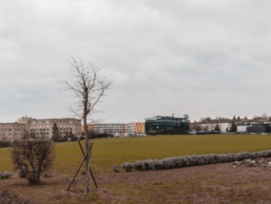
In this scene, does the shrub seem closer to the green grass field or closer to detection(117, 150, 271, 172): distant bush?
the green grass field

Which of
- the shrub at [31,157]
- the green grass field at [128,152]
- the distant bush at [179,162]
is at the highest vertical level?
the shrub at [31,157]

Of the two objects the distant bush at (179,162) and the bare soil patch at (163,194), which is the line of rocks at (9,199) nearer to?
the bare soil patch at (163,194)

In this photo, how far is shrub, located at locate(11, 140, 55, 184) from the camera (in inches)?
708

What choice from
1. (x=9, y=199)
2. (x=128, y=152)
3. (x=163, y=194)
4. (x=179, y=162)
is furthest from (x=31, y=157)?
(x=128, y=152)

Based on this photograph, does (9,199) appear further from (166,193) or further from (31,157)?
(166,193)

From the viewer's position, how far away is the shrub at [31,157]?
1798cm

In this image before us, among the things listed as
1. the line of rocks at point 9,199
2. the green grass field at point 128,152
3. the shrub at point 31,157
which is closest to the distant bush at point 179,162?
the green grass field at point 128,152

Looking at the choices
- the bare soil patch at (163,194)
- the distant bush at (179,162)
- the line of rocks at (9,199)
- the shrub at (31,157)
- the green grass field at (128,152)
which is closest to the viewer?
the bare soil patch at (163,194)

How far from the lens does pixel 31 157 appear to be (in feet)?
59.6

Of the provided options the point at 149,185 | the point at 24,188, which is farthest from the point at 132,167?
the point at 24,188

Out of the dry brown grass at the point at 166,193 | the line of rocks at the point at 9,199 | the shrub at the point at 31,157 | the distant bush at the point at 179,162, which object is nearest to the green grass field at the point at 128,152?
the shrub at the point at 31,157

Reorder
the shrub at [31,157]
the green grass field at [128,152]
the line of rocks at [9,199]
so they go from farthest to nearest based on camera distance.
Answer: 1. the green grass field at [128,152]
2. the shrub at [31,157]
3. the line of rocks at [9,199]

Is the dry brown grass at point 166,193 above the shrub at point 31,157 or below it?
below

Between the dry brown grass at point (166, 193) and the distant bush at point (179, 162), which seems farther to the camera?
the distant bush at point (179, 162)
